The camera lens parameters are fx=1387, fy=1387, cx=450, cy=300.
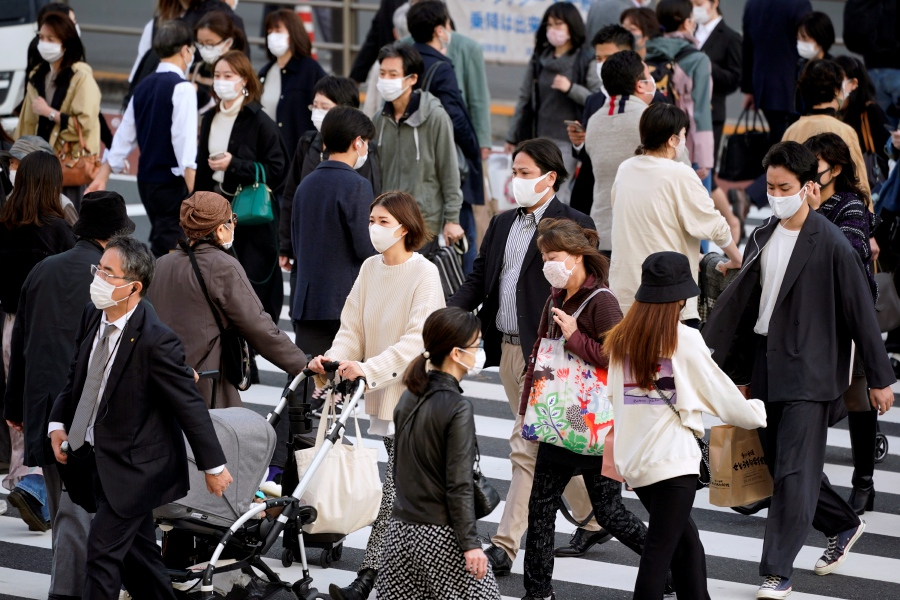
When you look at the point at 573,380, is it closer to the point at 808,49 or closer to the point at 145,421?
the point at 145,421

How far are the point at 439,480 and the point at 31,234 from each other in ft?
10.5

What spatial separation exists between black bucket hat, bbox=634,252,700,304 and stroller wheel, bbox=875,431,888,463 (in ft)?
11.9

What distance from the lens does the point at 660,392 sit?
5.73 metres

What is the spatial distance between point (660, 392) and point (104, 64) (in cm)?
1686

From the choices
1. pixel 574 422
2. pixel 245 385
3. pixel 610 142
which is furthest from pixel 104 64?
pixel 574 422

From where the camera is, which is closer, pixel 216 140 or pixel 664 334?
pixel 664 334

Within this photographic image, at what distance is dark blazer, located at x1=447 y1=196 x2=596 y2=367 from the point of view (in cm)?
679

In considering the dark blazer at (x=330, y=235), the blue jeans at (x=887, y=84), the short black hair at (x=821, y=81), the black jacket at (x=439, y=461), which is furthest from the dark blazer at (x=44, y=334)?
the blue jeans at (x=887, y=84)

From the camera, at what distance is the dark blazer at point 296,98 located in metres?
10.9

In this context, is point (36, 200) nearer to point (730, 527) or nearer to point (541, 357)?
point (541, 357)

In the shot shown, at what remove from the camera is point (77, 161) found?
11.0 metres

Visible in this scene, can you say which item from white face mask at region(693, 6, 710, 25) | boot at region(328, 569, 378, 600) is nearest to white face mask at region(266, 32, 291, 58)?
white face mask at region(693, 6, 710, 25)

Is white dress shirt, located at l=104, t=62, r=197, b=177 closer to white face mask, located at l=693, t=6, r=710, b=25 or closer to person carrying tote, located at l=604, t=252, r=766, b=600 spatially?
white face mask, located at l=693, t=6, r=710, b=25

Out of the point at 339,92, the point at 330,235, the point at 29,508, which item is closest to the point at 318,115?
the point at 339,92
